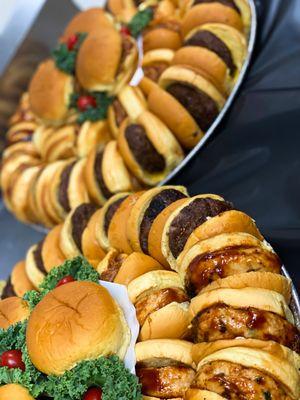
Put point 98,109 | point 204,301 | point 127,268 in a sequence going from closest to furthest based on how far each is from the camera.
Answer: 1. point 204,301
2. point 127,268
3. point 98,109

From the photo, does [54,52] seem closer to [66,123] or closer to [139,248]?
[66,123]

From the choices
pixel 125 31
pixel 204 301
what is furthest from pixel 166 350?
pixel 125 31

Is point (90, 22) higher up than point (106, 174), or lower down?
higher up

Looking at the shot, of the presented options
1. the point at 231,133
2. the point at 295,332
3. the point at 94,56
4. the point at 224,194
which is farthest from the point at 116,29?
the point at 295,332

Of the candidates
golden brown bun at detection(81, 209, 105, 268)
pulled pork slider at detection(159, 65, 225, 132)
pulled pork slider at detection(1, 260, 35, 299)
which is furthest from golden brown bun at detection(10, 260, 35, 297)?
pulled pork slider at detection(159, 65, 225, 132)

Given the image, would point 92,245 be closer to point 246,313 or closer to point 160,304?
point 160,304

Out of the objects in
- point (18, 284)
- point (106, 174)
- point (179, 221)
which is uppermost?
point (179, 221)

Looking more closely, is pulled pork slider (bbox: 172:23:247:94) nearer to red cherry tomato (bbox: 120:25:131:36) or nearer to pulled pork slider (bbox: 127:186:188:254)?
red cherry tomato (bbox: 120:25:131:36)

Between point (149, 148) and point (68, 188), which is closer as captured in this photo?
point (149, 148)
